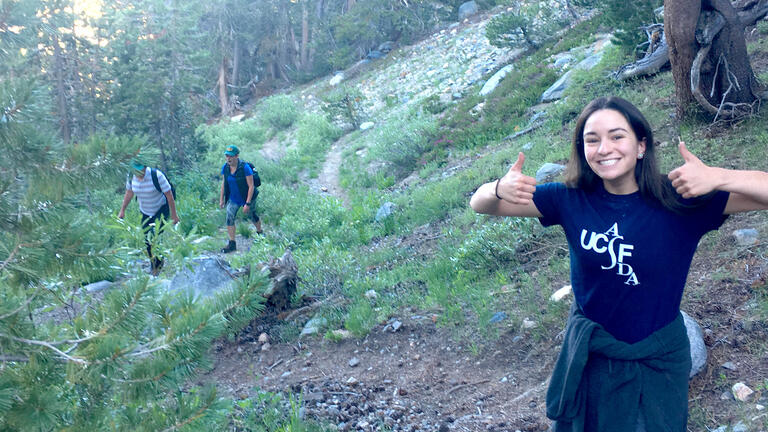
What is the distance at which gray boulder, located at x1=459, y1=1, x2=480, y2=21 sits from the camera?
25453 millimetres

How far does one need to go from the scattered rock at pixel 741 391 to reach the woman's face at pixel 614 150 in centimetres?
191

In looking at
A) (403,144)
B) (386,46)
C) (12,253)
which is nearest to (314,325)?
(12,253)

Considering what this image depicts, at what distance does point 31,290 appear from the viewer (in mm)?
2438

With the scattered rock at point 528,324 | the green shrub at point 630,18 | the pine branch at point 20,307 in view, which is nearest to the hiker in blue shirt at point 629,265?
the pine branch at point 20,307

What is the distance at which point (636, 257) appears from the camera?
231 cm

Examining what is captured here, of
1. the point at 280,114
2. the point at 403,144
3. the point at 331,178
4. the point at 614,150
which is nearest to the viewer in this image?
the point at 614,150

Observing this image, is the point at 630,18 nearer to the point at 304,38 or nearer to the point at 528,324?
the point at 528,324

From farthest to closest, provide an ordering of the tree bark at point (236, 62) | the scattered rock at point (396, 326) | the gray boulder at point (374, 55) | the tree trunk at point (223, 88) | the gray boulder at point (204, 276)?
the tree bark at point (236, 62) < the tree trunk at point (223, 88) < the gray boulder at point (374, 55) < the gray boulder at point (204, 276) < the scattered rock at point (396, 326)

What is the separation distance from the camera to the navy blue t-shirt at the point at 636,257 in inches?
90.5

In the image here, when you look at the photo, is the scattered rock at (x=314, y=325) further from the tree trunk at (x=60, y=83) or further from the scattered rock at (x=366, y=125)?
the scattered rock at (x=366, y=125)

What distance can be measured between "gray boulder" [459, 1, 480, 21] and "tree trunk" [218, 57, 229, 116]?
1020 centimetres

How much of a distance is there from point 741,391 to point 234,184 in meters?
7.96

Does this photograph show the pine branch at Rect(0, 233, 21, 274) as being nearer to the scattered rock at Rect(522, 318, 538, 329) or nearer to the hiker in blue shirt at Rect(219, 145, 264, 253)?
the scattered rock at Rect(522, 318, 538, 329)

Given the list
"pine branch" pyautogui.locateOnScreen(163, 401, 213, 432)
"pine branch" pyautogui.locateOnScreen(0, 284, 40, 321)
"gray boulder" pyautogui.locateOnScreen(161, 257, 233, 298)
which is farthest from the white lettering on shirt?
"gray boulder" pyautogui.locateOnScreen(161, 257, 233, 298)
